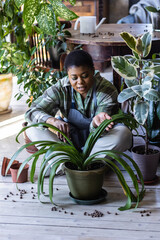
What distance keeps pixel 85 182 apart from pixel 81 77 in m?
0.61

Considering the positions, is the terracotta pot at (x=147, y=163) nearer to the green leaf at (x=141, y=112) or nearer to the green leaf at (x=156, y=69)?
the green leaf at (x=141, y=112)

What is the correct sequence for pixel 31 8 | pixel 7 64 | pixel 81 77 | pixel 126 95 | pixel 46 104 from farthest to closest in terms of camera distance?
pixel 7 64, pixel 46 104, pixel 81 77, pixel 126 95, pixel 31 8

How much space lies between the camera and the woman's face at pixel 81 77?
7.19 feet

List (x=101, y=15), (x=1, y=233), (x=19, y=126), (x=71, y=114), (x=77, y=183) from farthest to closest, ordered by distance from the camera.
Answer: (x=101, y=15)
(x=19, y=126)
(x=71, y=114)
(x=77, y=183)
(x=1, y=233)

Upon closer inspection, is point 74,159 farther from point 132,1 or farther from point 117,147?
point 132,1

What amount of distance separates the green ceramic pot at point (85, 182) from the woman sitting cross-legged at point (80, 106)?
27cm

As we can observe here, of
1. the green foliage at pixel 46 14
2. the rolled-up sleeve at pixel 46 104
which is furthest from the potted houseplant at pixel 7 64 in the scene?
the green foliage at pixel 46 14

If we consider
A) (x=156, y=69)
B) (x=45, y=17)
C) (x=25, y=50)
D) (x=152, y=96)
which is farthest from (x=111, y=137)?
(x=25, y=50)

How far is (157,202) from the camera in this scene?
2100 mm

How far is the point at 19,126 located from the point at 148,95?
5.39ft

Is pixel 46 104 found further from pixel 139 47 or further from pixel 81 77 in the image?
pixel 139 47

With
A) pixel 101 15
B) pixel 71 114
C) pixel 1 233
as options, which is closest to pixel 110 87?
pixel 71 114

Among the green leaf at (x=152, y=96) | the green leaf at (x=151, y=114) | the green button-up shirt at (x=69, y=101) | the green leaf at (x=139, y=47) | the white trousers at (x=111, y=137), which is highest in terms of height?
the green leaf at (x=139, y=47)

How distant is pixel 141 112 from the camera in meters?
2.07
